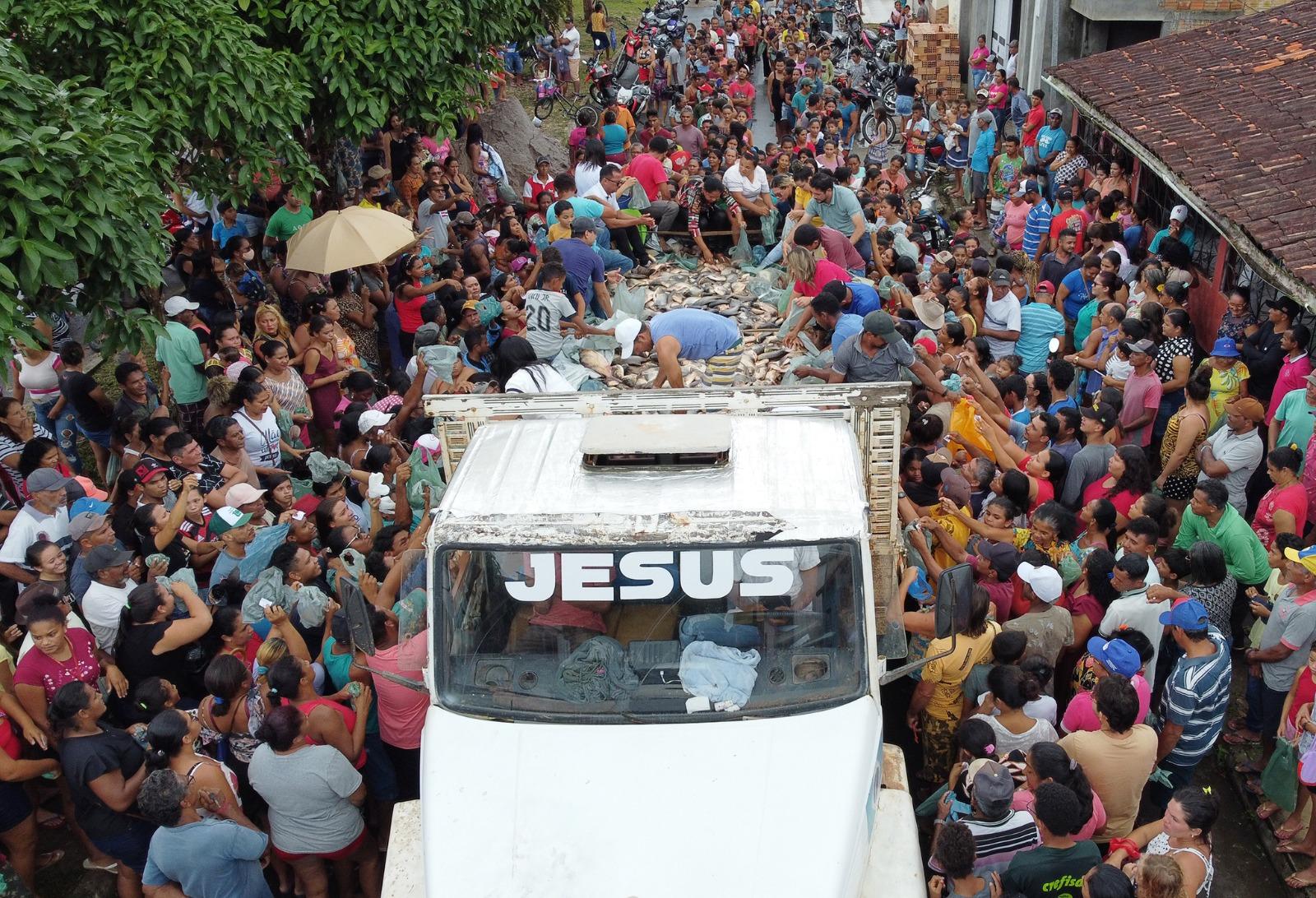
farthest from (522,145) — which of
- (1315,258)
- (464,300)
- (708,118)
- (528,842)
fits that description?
(528,842)

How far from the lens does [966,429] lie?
832 centimetres

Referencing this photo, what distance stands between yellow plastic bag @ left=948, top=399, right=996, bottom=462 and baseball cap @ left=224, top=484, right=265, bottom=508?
471 cm

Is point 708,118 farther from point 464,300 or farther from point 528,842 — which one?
point 528,842

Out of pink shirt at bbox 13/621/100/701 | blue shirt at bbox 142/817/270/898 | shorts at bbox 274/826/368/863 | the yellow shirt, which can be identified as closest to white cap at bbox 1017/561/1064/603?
the yellow shirt

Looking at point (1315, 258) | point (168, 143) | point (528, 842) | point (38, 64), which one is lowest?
point (528, 842)

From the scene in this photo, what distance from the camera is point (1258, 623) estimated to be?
698cm

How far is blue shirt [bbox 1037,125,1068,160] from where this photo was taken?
1644 cm

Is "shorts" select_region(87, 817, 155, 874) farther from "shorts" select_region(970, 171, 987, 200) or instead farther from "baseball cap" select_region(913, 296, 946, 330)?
"shorts" select_region(970, 171, 987, 200)

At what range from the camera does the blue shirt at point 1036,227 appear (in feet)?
45.0

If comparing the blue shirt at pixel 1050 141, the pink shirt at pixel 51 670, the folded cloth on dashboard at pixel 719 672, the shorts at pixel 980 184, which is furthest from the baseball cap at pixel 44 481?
the shorts at pixel 980 184

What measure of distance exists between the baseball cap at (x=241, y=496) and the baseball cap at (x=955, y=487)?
438 cm

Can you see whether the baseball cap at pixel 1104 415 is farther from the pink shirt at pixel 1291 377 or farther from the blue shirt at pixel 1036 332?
the blue shirt at pixel 1036 332

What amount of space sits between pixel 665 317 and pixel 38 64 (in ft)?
17.8

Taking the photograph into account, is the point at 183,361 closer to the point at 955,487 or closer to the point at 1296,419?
the point at 955,487
